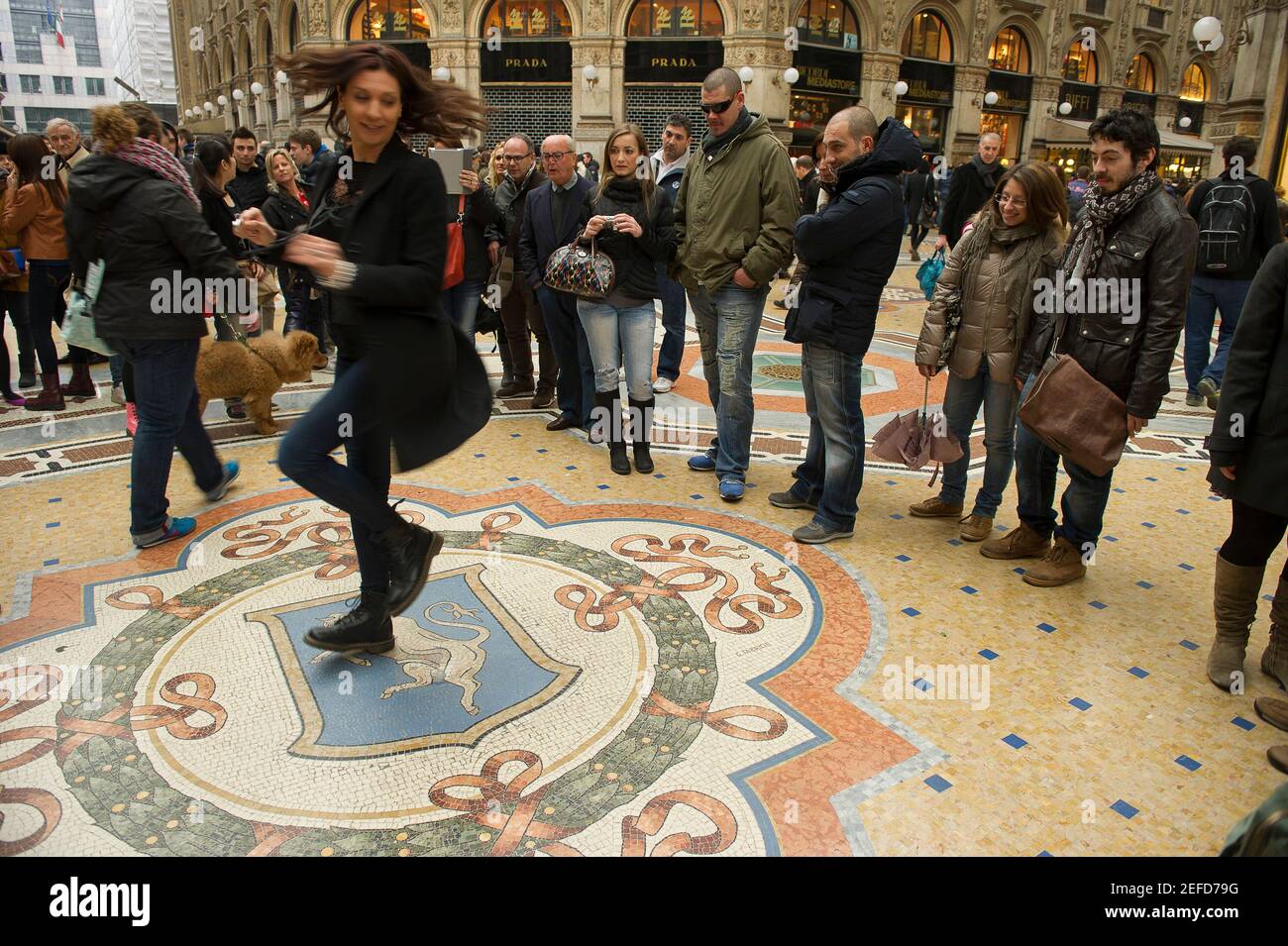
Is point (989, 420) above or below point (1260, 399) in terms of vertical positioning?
below

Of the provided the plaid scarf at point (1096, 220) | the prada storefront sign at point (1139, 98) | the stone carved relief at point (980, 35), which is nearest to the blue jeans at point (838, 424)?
the plaid scarf at point (1096, 220)

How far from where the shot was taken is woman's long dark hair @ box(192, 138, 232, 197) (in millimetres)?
5488

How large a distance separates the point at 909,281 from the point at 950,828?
12.3m

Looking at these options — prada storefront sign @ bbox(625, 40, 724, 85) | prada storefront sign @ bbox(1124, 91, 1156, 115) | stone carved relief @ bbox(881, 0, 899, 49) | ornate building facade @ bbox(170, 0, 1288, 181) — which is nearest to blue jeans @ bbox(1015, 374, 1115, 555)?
ornate building facade @ bbox(170, 0, 1288, 181)

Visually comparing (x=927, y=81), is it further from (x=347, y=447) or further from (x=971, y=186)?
(x=347, y=447)

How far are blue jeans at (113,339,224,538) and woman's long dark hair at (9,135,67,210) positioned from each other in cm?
281

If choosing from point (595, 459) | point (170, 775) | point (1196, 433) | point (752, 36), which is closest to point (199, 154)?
point (595, 459)

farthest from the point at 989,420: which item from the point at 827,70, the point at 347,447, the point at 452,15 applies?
the point at 452,15

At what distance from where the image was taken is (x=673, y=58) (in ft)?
70.5

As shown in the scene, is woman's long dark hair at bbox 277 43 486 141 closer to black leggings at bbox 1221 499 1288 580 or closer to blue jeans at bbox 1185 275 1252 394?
black leggings at bbox 1221 499 1288 580

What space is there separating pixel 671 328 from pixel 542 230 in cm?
165

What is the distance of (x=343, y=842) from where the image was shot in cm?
198

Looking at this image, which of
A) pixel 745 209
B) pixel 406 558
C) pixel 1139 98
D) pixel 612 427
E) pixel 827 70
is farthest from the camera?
pixel 1139 98
